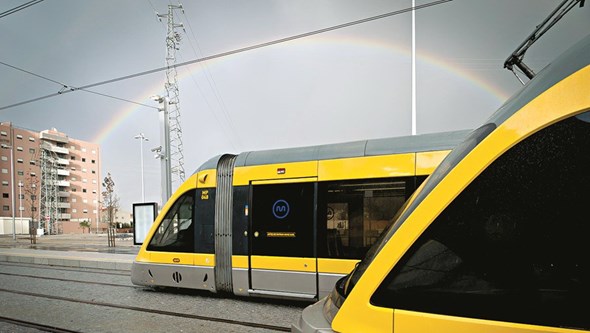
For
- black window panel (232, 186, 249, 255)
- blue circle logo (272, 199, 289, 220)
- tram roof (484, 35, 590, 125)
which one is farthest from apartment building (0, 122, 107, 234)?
tram roof (484, 35, 590, 125)

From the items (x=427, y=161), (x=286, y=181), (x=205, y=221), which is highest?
(x=427, y=161)

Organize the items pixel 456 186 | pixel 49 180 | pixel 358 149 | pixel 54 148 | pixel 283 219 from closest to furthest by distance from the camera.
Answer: pixel 456 186
pixel 358 149
pixel 283 219
pixel 49 180
pixel 54 148

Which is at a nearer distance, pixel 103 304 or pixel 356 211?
pixel 356 211

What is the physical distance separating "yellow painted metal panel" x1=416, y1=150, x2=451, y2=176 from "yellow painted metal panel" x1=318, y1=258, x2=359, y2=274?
181 cm

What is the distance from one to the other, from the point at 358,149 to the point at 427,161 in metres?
1.16

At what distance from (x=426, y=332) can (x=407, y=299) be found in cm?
14

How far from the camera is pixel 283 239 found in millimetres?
6098

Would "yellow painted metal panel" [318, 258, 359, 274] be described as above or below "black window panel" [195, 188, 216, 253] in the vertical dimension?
below

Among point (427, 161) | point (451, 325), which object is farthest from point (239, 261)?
point (451, 325)

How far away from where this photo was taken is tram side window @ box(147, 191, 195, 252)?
706cm

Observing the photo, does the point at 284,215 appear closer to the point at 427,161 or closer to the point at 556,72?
the point at 427,161

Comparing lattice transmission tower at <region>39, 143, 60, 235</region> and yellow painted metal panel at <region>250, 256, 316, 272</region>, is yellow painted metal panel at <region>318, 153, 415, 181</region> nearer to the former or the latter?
yellow painted metal panel at <region>250, 256, 316, 272</region>

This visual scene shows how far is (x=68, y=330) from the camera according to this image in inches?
196

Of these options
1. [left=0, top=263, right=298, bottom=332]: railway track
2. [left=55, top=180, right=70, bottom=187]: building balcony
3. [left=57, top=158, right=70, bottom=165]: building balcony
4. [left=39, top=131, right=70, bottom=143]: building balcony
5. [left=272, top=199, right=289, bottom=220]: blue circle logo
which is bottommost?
[left=0, top=263, right=298, bottom=332]: railway track
